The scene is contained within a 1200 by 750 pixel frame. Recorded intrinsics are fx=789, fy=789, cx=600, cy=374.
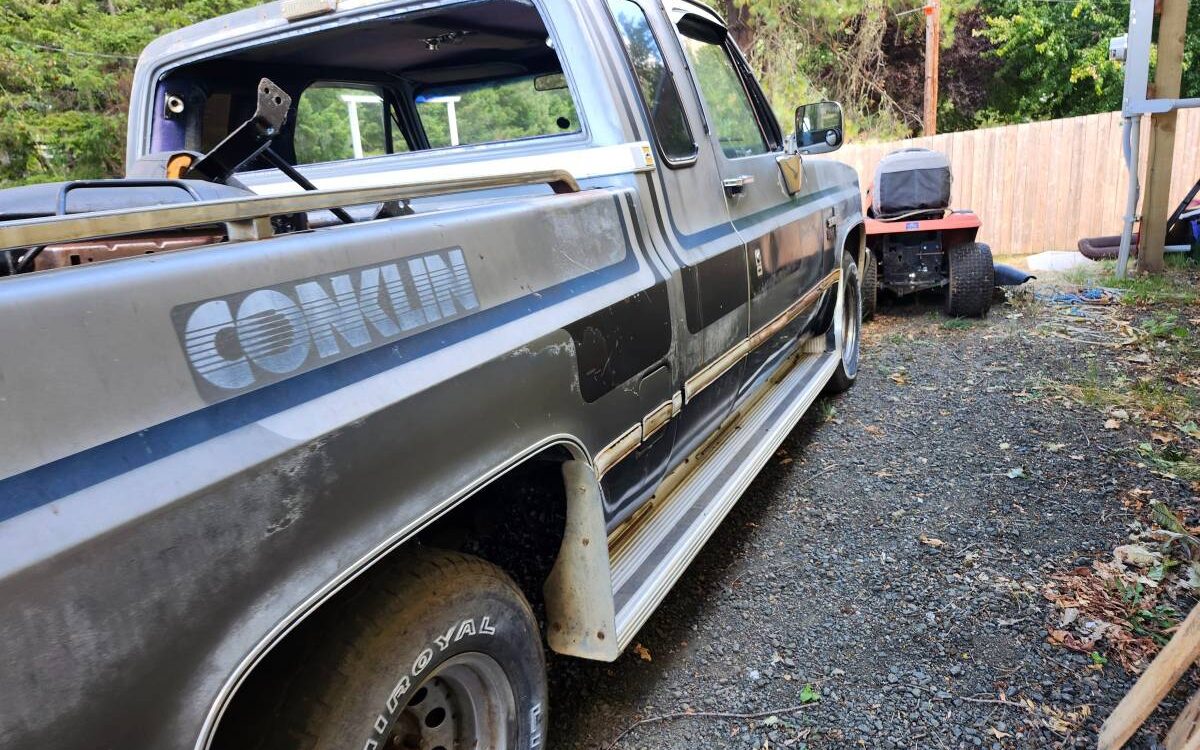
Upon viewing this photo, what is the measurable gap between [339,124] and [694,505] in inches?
95.2

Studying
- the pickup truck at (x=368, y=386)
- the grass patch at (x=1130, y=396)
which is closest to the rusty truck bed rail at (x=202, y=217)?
the pickup truck at (x=368, y=386)

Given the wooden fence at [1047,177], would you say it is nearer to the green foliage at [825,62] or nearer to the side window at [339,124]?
the green foliage at [825,62]

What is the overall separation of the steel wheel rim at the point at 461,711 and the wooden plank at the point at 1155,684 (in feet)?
5.20

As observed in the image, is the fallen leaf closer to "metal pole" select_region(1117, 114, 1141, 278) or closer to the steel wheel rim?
the steel wheel rim

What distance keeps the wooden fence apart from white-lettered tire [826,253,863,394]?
8.65m

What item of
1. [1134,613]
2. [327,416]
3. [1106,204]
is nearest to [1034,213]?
[1106,204]

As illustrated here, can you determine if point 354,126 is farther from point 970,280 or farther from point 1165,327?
point 1165,327

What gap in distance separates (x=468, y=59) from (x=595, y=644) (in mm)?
2621

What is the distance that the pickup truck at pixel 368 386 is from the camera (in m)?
0.96

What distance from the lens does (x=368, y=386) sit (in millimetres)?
1309

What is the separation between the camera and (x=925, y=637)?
8.88ft

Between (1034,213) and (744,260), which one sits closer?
(744,260)

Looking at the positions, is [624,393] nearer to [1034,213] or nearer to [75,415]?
[75,415]

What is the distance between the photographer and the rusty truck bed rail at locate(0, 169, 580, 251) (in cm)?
102
